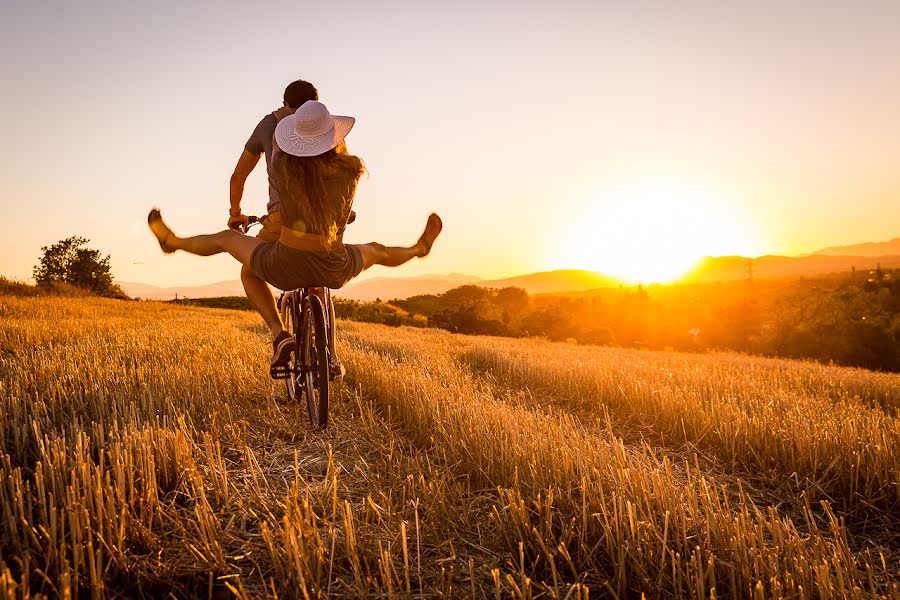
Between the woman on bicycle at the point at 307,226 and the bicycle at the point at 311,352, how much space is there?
0.49 ft

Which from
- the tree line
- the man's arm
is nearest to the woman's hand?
the man's arm

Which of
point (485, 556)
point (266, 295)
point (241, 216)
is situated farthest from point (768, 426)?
point (241, 216)

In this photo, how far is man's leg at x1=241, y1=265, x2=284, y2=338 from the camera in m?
4.39

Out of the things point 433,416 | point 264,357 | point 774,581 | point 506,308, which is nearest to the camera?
point 774,581

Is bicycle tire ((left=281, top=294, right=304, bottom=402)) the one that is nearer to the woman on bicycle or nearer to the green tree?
the woman on bicycle

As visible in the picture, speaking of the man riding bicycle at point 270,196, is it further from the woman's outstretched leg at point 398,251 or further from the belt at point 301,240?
the woman's outstretched leg at point 398,251

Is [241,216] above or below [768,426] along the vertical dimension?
above

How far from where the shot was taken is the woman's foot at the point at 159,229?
3.91 meters

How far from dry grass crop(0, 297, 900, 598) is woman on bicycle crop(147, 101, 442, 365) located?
1243 millimetres

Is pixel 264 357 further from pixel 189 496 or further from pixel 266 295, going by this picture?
pixel 189 496

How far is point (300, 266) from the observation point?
147 inches

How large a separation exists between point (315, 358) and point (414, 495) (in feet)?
6.78

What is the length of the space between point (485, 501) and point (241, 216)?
3295mm

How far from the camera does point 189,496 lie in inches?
97.0
